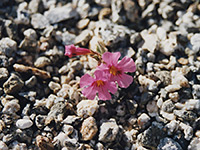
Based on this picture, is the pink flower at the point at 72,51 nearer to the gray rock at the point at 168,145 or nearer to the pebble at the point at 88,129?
the pebble at the point at 88,129

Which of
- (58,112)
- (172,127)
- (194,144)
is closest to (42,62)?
(58,112)

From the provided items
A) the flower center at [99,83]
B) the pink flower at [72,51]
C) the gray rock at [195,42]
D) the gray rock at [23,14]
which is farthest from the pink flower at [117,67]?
the gray rock at [23,14]

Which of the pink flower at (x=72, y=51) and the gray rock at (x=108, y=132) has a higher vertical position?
the pink flower at (x=72, y=51)

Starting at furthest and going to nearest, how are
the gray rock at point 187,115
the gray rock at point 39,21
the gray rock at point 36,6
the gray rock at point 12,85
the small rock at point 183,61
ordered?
the gray rock at point 36,6 < the gray rock at point 39,21 < the small rock at point 183,61 < the gray rock at point 12,85 < the gray rock at point 187,115

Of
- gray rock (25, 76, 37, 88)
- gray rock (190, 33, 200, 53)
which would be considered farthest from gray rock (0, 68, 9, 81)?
gray rock (190, 33, 200, 53)

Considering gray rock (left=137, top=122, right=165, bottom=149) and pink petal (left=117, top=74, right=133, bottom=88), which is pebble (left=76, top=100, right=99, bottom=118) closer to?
pink petal (left=117, top=74, right=133, bottom=88)
